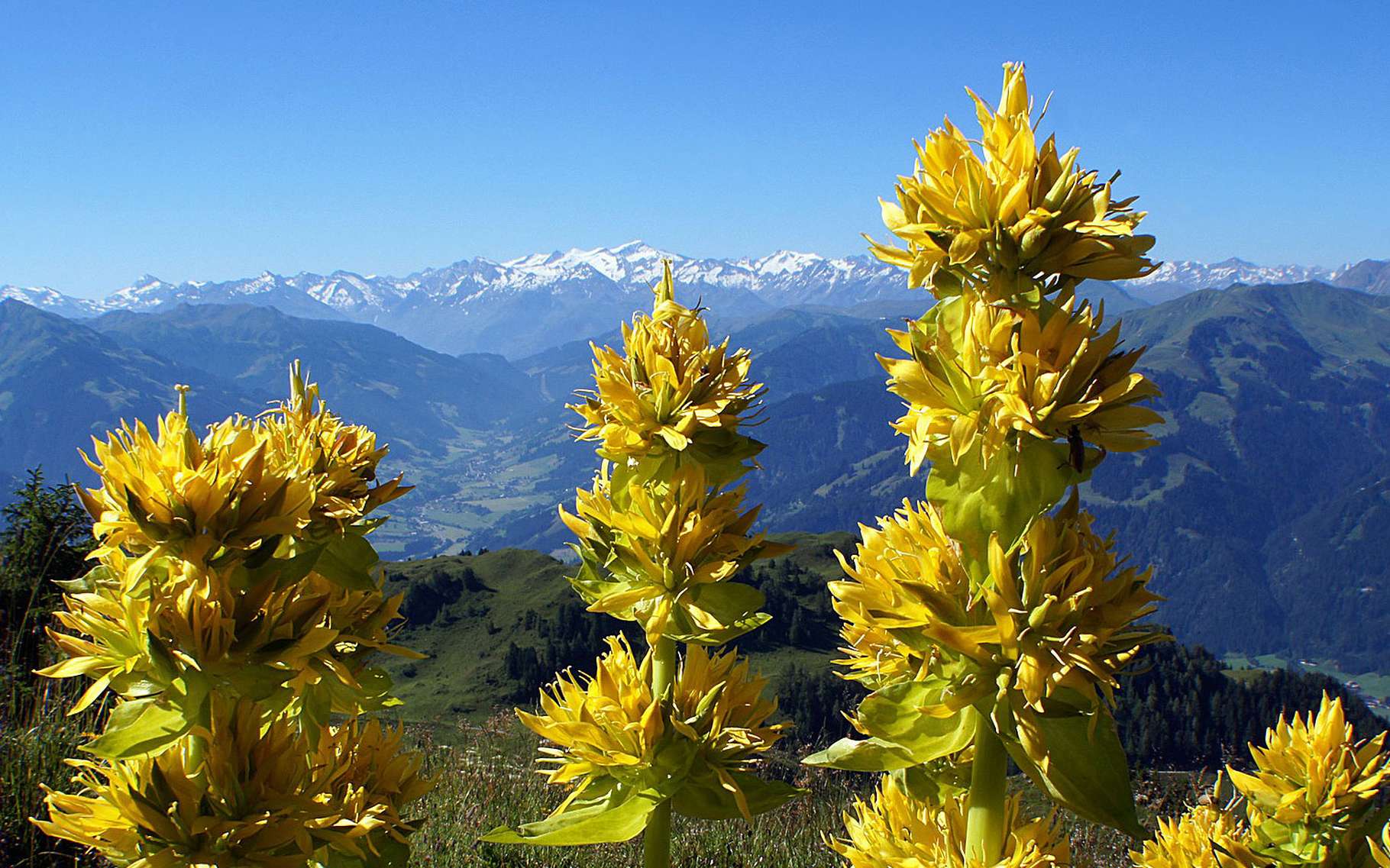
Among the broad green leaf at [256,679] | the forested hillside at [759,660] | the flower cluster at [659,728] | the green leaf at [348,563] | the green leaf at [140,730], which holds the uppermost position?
the green leaf at [348,563]

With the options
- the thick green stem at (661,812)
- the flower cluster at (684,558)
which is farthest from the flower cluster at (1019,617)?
the thick green stem at (661,812)

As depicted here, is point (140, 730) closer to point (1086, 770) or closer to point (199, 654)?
point (199, 654)

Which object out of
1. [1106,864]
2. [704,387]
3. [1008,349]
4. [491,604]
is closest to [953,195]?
[1008,349]

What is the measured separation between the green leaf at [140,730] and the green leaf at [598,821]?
0.76 metres

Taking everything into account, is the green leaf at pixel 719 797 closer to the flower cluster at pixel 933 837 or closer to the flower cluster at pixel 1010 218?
the flower cluster at pixel 933 837

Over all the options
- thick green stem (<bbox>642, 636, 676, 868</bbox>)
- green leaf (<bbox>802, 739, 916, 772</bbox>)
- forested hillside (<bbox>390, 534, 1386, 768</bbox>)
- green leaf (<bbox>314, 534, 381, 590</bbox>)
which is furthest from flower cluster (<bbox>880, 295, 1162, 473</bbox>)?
forested hillside (<bbox>390, 534, 1386, 768</bbox>)

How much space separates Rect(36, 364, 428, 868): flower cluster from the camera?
192 centimetres

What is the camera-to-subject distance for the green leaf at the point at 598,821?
7.70 ft

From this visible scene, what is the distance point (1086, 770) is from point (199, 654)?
176cm

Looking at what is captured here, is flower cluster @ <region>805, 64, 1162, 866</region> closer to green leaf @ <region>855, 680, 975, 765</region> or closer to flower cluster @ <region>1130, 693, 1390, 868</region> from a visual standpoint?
green leaf @ <region>855, 680, 975, 765</region>

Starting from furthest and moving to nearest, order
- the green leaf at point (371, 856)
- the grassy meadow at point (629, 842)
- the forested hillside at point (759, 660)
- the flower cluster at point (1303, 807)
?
the forested hillside at point (759, 660)
the grassy meadow at point (629, 842)
the flower cluster at point (1303, 807)
the green leaf at point (371, 856)

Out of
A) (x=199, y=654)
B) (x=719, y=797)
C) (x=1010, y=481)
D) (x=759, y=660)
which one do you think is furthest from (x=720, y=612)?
(x=759, y=660)

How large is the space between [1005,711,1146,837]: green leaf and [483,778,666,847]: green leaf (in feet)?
3.33

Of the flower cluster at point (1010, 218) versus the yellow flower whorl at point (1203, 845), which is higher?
the flower cluster at point (1010, 218)
